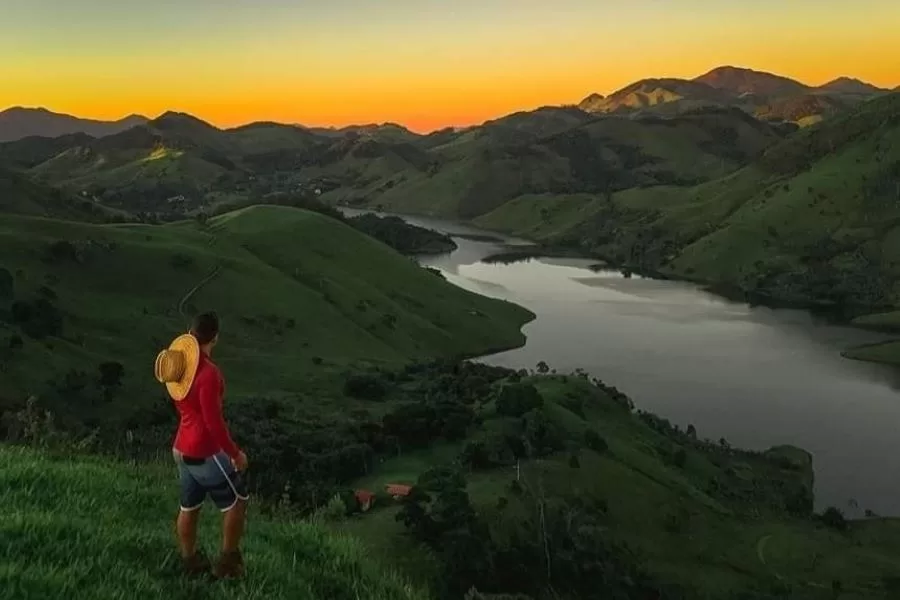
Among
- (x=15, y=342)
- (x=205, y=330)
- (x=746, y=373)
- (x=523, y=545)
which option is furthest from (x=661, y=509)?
(x=746, y=373)

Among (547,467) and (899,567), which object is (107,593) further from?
(899,567)

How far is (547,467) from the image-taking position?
204 feet

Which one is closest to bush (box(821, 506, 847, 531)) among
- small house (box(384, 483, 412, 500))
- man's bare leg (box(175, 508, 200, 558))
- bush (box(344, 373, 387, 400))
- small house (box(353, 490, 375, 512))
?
small house (box(384, 483, 412, 500))

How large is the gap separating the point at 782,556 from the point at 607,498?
44.9 ft

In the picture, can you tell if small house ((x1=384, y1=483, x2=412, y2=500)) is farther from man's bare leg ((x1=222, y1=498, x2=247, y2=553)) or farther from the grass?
man's bare leg ((x1=222, y1=498, x2=247, y2=553))

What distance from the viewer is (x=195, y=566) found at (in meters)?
10.1

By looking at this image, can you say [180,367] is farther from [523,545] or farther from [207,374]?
[523,545]

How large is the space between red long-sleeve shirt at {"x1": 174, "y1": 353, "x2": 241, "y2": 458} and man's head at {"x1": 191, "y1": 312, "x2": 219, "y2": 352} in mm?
399

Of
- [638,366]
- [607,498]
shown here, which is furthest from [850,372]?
[607,498]

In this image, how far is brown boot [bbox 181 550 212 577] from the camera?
10.1 metres

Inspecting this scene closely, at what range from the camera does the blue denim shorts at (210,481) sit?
1034 cm

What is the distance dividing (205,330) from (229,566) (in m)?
2.96

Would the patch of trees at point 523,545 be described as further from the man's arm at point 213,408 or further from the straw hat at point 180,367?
the straw hat at point 180,367

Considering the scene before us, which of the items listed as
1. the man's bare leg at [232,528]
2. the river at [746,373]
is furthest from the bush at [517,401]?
the man's bare leg at [232,528]
